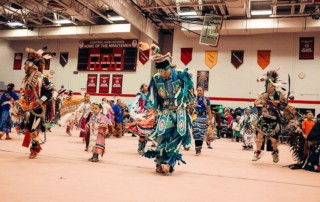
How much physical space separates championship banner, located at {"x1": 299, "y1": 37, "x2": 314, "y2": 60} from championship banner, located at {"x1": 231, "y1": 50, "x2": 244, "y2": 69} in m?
2.60

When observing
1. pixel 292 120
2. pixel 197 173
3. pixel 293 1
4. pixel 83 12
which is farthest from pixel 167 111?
pixel 83 12

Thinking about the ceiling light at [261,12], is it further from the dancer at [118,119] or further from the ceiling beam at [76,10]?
the ceiling beam at [76,10]

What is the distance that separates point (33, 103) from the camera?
4.58 meters

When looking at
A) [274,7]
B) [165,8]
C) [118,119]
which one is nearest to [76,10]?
[165,8]

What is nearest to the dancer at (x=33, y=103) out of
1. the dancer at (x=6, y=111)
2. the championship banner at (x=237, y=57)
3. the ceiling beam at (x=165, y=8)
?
the dancer at (x=6, y=111)

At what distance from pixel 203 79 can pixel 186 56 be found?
151 cm

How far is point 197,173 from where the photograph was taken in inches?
165

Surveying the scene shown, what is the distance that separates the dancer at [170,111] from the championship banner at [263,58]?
1150 cm

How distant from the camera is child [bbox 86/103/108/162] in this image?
4.70 m

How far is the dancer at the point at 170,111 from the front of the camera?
161 inches

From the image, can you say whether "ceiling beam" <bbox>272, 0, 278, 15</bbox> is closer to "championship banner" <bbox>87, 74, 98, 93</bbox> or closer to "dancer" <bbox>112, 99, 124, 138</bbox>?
"dancer" <bbox>112, 99, 124, 138</bbox>

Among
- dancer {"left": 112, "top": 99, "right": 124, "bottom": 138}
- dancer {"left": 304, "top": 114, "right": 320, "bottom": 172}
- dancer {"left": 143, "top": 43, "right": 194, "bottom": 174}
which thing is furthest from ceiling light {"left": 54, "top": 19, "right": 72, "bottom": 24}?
dancer {"left": 304, "top": 114, "right": 320, "bottom": 172}

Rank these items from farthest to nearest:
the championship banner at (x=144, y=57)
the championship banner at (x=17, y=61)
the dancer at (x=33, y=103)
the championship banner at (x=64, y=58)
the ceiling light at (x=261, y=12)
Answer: the championship banner at (x=17, y=61)
the championship banner at (x=64, y=58)
the championship banner at (x=144, y=57)
the ceiling light at (x=261, y=12)
the dancer at (x=33, y=103)

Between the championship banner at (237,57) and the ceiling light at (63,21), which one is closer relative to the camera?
the championship banner at (237,57)
